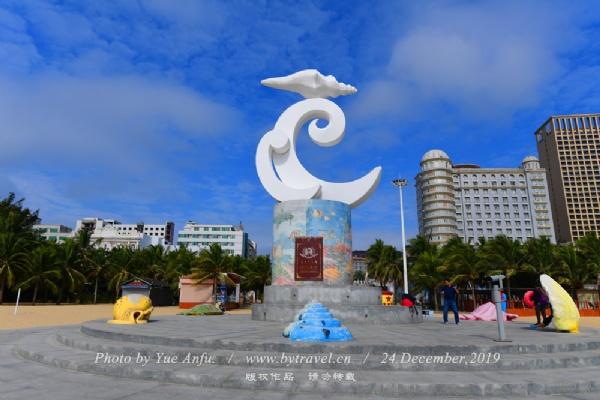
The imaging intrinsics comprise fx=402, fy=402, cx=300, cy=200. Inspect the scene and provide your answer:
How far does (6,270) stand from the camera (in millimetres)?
36219

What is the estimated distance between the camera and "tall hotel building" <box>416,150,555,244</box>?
83500mm

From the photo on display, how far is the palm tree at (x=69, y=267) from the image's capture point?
41438mm

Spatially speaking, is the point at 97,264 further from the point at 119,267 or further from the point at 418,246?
the point at 418,246

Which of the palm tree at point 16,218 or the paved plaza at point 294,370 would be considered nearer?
the paved plaza at point 294,370

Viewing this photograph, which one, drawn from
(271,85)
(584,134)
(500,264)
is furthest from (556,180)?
(271,85)

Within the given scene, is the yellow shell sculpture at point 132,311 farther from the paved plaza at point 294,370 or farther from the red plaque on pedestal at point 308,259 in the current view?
the red plaque on pedestal at point 308,259

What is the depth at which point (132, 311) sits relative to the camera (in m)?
12.2

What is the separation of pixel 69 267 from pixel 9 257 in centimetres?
651

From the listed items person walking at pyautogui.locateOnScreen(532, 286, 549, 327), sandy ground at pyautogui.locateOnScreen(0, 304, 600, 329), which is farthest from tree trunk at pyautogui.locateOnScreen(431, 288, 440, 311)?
person walking at pyautogui.locateOnScreen(532, 286, 549, 327)

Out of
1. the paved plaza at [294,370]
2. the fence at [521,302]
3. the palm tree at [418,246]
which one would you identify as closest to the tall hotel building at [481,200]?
the palm tree at [418,246]

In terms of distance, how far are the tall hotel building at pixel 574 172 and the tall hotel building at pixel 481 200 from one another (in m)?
15.7

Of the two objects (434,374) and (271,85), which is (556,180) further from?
(434,374)

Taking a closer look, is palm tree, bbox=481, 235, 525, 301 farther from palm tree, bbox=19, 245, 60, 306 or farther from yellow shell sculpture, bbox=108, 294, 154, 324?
palm tree, bbox=19, 245, 60, 306

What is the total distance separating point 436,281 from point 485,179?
205 feet
